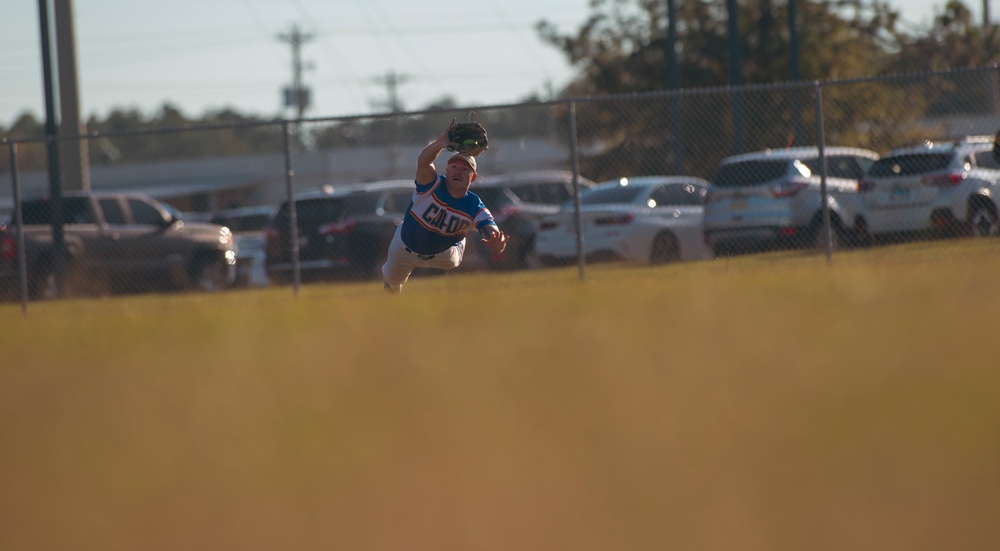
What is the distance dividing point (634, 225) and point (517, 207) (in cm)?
217

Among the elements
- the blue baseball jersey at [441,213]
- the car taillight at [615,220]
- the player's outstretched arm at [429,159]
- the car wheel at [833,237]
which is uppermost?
the player's outstretched arm at [429,159]

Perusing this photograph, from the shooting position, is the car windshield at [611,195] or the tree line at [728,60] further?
the tree line at [728,60]

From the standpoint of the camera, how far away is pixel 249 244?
75.4 ft

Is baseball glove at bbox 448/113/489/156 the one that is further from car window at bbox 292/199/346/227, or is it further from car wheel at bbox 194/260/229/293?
car wheel at bbox 194/260/229/293

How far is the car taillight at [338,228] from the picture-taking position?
55.9 feet

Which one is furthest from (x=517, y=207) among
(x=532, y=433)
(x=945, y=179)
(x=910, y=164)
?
(x=532, y=433)

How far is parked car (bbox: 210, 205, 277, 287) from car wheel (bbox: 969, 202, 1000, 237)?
8.81 meters

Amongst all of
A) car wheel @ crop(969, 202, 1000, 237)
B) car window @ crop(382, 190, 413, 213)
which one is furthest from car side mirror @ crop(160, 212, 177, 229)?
car wheel @ crop(969, 202, 1000, 237)

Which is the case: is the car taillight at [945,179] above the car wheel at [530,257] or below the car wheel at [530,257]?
above

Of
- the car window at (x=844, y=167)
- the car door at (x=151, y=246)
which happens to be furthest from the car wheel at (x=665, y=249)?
the car door at (x=151, y=246)

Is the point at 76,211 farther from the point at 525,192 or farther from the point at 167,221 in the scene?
the point at 525,192

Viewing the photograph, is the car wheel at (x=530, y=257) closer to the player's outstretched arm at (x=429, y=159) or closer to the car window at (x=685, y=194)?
the car window at (x=685, y=194)

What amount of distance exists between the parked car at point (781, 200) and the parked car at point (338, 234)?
4103 mm


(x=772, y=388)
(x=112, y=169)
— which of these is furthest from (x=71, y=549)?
(x=112, y=169)
